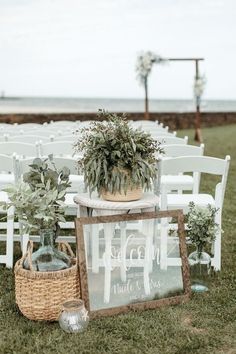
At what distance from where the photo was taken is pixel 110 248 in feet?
14.3

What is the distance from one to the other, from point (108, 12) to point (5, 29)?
345 centimetres

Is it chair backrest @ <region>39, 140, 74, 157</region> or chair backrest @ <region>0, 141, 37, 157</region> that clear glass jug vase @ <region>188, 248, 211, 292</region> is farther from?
chair backrest @ <region>0, 141, 37, 157</region>

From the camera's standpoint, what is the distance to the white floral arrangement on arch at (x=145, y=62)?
20.1m

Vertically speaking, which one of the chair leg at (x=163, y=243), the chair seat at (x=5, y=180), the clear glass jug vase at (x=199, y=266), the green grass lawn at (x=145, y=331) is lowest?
the green grass lawn at (x=145, y=331)

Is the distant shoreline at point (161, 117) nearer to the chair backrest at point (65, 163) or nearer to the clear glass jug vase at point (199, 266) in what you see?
the clear glass jug vase at point (199, 266)

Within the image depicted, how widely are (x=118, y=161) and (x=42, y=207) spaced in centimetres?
59

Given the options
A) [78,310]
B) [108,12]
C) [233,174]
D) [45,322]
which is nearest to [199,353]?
[78,310]

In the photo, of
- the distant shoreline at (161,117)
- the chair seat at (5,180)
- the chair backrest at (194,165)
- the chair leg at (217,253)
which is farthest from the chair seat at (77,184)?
the distant shoreline at (161,117)

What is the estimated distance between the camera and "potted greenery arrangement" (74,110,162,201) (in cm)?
420

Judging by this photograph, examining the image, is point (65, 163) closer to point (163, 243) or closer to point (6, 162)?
point (6, 162)

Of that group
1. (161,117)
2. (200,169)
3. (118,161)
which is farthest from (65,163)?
A: (161,117)

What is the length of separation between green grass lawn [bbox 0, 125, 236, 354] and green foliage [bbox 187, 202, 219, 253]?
0.39 meters

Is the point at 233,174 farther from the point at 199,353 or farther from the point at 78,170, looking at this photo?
the point at 199,353

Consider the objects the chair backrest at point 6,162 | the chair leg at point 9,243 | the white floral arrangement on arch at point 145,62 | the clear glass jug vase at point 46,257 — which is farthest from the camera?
the white floral arrangement on arch at point 145,62
